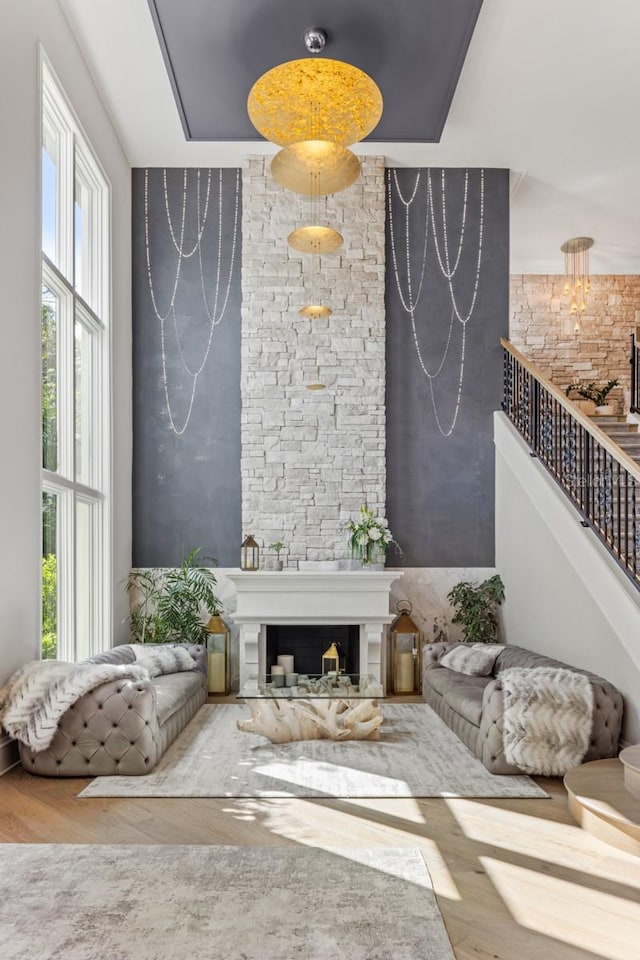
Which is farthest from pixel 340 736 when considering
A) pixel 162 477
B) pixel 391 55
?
pixel 391 55

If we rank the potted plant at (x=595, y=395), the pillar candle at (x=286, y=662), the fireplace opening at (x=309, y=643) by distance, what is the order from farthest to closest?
the potted plant at (x=595, y=395), the fireplace opening at (x=309, y=643), the pillar candle at (x=286, y=662)

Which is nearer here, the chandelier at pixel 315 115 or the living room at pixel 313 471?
the living room at pixel 313 471

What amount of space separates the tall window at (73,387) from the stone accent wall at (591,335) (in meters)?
6.41

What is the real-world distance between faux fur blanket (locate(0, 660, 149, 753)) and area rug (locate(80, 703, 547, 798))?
42cm

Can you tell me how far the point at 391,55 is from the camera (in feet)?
20.5

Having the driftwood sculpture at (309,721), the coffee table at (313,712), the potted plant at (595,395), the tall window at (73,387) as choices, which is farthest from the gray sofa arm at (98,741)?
the potted plant at (595,395)

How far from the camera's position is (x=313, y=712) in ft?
18.2

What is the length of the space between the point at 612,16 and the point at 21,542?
546cm

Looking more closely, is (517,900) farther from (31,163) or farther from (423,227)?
(423,227)

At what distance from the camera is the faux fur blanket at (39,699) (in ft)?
Result: 14.9

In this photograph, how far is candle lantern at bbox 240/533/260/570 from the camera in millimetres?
7664

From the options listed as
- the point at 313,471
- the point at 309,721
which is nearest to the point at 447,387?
the point at 313,471

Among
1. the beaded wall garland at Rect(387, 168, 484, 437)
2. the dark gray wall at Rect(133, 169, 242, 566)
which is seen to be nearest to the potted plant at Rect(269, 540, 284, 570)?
the dark gray wall at Rect(133, 169, 242, 566)

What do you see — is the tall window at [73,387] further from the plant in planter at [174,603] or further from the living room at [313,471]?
the plant in planter at [174,603]
